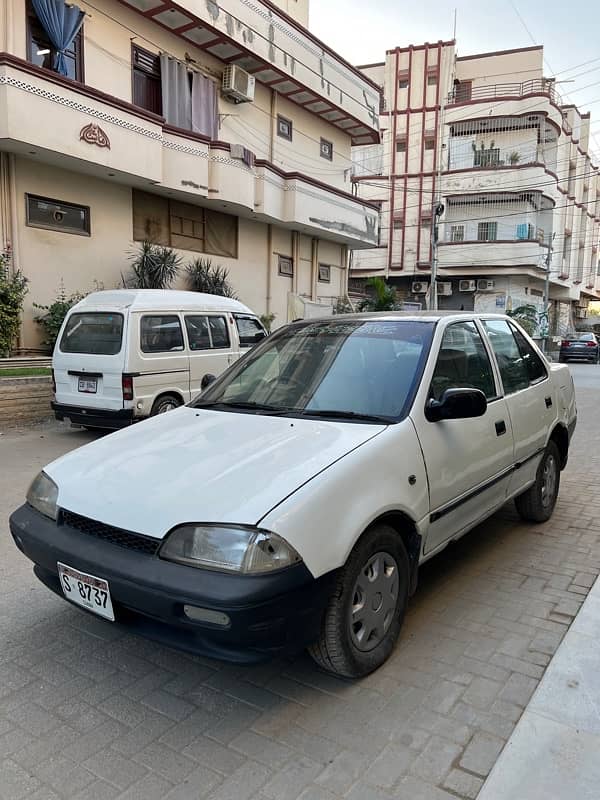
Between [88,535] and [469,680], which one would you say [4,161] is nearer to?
[88,535]

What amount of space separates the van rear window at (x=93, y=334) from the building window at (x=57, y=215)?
16.2 ft

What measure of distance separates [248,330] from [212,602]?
26.2 ft

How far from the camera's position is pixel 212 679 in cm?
280

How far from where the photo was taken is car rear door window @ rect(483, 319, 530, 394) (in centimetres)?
429

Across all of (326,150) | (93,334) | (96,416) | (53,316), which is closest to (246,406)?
(96,416)

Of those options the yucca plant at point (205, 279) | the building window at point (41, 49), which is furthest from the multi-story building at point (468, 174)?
the building window at point (41, 49)

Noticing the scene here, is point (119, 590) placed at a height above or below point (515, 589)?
above

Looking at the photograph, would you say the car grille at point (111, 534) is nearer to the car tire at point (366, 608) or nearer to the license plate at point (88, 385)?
the car tire at point (366, 608)

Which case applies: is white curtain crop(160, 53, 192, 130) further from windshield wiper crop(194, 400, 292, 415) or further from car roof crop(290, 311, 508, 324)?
windshield wiper crop(194, 400, 292, 415)

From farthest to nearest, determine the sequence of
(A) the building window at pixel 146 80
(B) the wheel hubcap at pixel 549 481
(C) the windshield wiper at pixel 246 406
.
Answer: (A) the building window at pixel 146 80 → (B) the wheel hubcap at pixel 549 481 → (C) the windshield wiper at pixel 246 406

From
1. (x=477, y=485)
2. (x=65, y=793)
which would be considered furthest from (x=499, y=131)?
(x=65, y=793)

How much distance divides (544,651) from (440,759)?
3.44 feet

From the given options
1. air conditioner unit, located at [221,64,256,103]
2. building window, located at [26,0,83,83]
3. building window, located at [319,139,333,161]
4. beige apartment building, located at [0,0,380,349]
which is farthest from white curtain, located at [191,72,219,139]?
building window, located at [319,139,333,161]

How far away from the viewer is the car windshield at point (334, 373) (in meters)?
3.31
